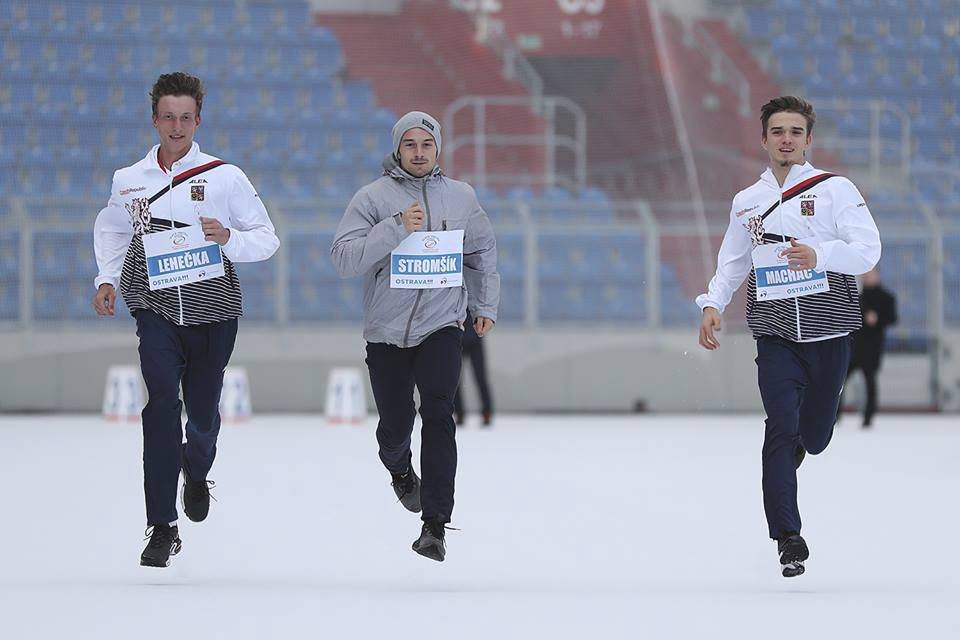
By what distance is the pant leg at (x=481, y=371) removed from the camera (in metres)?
13.3

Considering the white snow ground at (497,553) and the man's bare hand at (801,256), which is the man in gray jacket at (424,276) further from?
the man's bare hand at (801,256)

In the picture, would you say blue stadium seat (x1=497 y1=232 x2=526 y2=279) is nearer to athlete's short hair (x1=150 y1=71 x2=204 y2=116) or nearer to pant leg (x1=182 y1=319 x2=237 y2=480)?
pant leg (x1=182 y1=319 x2=237 y2=480)

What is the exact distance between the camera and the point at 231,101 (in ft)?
61.0

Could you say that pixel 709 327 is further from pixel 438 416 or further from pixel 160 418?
pixel 160 418

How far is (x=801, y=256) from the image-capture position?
5227 mm

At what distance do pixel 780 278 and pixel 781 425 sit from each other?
504 millimetres

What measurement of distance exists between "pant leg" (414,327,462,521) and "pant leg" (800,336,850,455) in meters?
1.23

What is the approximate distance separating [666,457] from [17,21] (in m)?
10.6

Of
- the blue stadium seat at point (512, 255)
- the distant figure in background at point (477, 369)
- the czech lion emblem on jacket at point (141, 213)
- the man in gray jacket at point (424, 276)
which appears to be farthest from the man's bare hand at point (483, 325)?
the blue stadium seat at point (512, 255)

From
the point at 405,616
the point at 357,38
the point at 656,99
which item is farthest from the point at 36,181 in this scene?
the point at 405,616

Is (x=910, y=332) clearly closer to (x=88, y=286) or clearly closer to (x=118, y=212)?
(x=88, y=286)

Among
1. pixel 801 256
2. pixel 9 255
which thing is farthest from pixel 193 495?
pixel 9 255

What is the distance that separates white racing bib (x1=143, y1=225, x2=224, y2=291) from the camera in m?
5.38

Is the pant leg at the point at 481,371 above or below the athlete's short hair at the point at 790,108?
below
